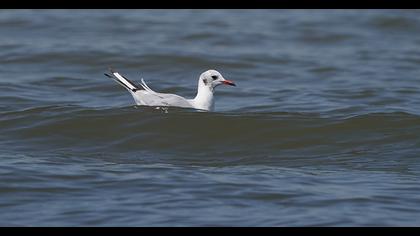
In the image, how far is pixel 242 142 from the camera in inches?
513

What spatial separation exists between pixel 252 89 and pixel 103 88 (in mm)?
2356

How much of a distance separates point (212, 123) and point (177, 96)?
656 mm

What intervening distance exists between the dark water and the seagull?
0.19 meters

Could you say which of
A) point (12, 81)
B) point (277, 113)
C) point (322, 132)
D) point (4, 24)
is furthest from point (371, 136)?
point (4, 24)

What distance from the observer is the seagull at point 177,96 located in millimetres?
13836

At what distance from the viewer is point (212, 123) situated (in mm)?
13586

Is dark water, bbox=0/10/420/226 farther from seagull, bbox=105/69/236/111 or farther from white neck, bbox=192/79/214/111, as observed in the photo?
white neck, bbox=192/79/214/111

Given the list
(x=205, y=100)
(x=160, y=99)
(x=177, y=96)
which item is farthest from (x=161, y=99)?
(x=205, y=100)

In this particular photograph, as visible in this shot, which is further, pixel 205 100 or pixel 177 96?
pixel 205 100

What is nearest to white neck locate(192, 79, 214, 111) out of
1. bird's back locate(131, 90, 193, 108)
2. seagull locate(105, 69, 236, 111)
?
seagull locate(105, 69, 236, 111)

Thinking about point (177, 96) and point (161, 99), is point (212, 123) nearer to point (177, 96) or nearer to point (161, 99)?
point (177, 96)

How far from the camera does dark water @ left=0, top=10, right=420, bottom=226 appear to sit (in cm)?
1002

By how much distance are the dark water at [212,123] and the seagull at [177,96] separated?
0.19 metres
